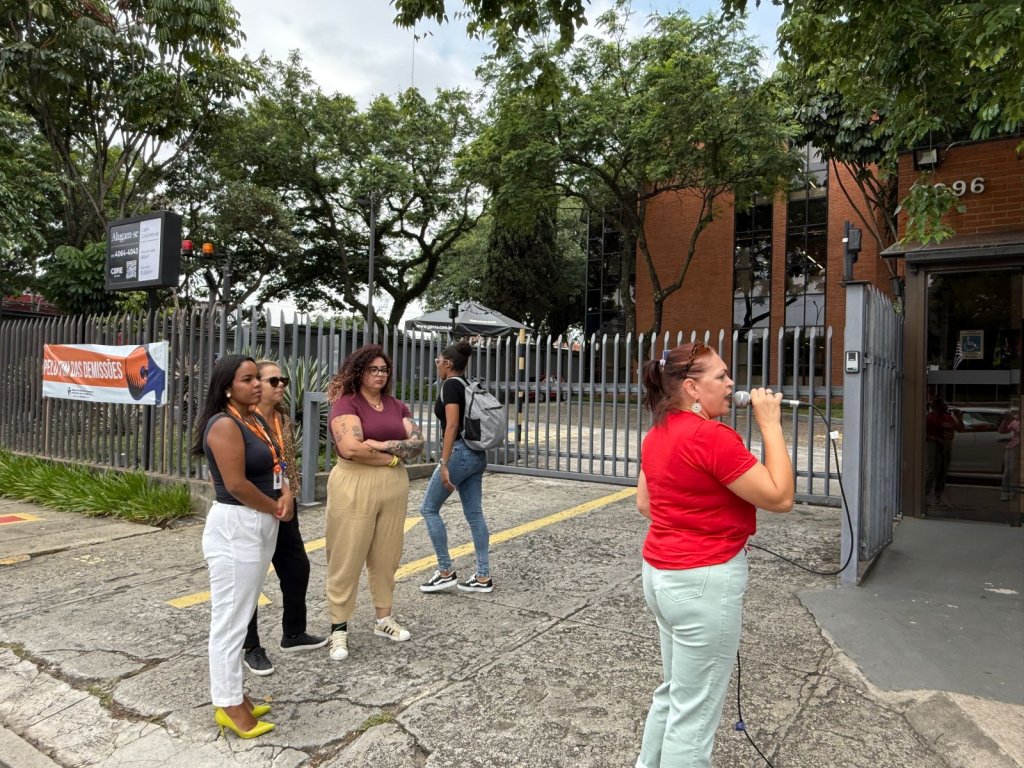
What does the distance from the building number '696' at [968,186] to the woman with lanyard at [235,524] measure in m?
6.92

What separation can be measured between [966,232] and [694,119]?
40.6ft

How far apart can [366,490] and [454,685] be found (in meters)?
1.10

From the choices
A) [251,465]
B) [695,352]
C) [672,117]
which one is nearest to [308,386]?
[251,465]

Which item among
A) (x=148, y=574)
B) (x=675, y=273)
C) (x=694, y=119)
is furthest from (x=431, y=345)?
(x=675, y=273)

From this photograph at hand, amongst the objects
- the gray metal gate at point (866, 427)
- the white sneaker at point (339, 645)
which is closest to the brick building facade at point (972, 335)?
the gray metal gate at point (866, 427)

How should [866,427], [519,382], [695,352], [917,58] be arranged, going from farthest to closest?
1. [519,382]
2. [866,427]
3. [917,58]
4. [695,352]

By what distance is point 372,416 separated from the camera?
3.85 m

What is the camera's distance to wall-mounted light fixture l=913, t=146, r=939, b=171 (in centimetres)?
709

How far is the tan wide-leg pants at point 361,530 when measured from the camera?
372 centimetres

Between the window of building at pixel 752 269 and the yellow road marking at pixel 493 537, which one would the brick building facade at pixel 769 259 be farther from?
the yellow road marking at pixel 493 537

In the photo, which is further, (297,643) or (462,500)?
(462,500)

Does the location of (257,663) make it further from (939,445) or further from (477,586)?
(939,445)

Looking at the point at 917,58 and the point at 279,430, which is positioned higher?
the point at 917,58

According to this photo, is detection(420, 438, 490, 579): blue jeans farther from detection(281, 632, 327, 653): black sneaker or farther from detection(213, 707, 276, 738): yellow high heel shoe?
detection(213, 707, 276, 738): yellow high heel shoe
